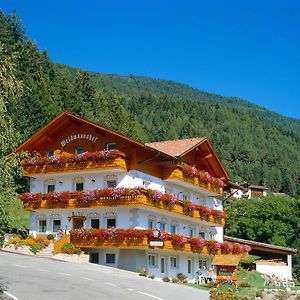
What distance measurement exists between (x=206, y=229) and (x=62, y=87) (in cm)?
4254

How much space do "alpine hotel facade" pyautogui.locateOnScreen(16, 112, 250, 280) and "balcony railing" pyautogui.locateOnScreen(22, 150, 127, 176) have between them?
0.06 m

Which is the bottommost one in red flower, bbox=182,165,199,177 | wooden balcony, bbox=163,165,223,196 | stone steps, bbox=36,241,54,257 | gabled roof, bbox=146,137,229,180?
stone steps, bbox=36,241,54,257

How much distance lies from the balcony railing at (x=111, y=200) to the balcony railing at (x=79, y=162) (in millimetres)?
1643

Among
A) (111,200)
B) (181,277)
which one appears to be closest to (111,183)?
(111,200)

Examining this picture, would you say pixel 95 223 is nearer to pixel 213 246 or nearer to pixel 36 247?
pixel 36 247

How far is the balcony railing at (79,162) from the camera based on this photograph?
122 feet

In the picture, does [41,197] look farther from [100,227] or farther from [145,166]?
A: [145,166]

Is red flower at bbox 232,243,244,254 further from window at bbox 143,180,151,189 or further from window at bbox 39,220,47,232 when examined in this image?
window at bbox 39,220,47,232

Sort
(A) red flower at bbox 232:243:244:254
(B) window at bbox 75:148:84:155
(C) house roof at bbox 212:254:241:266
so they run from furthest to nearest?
(A) red flower at bbox 232:243:244:254, (B) window at bbox 75:148:84:155, (C) house roof at bbox 212:254:241:266

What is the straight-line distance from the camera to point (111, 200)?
36594 millimetres

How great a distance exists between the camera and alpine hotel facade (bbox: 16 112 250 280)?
118ft

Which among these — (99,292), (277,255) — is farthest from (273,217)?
(99,292)

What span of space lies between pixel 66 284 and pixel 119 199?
1428 cm

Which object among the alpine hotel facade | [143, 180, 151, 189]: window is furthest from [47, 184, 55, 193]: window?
[143, 180, 151, 189]: window
